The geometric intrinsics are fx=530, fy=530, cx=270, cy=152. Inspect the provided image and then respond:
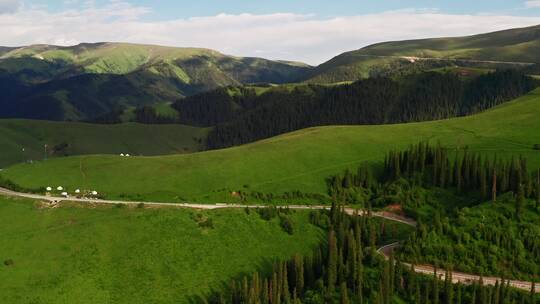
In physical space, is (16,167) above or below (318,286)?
above

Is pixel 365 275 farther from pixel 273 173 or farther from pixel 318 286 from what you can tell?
pixel 273 173

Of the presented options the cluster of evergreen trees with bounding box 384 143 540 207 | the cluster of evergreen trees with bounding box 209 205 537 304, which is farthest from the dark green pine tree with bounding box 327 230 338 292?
the cluster of evergreen trees with bounding box 384 143 540 207

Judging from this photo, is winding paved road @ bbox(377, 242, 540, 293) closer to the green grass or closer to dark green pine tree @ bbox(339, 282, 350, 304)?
dark green pine tree @ bbox(339, 282, 350, 304)

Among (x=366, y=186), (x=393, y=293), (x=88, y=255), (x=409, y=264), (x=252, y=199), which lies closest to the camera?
(x=393, y=293)

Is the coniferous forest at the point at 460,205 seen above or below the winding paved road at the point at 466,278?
above

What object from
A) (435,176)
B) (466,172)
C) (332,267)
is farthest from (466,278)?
(435,176)

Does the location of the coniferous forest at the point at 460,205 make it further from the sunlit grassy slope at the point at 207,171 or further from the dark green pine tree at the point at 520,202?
the sunlit grassy slope at the point at 207,171

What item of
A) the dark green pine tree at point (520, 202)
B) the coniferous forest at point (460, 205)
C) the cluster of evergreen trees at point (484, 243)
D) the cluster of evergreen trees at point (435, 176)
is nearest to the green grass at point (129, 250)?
the cluster of evergreen trees at point (435, 176)

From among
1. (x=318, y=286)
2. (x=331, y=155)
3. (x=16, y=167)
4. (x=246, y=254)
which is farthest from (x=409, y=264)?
(x=16, y=167)
